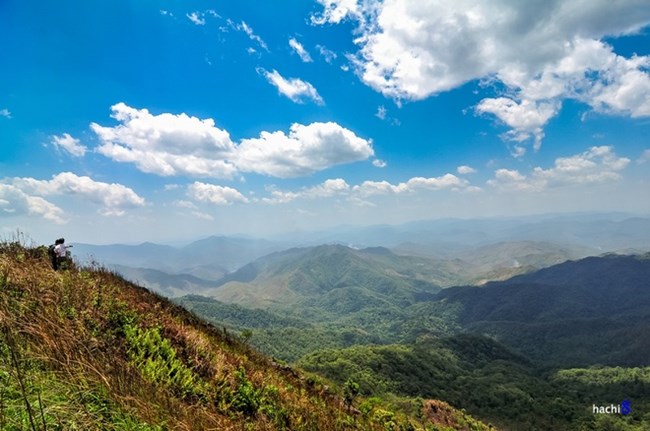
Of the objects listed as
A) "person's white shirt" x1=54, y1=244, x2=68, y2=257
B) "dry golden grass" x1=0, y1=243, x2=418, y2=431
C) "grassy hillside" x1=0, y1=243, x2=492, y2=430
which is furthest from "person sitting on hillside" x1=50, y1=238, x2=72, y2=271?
"dry golden grass" x1=0, y1=243, x2=418, y2=431

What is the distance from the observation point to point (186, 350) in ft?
30.8

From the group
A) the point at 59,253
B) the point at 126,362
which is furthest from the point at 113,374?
the point at 59,253

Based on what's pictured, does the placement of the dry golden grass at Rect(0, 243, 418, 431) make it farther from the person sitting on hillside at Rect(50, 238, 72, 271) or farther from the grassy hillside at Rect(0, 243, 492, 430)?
the person sitting on hillside at Rect(50, 238, 72, 271)

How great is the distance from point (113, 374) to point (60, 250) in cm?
1078

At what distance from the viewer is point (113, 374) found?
5168 mm

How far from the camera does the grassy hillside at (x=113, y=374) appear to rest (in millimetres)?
4273

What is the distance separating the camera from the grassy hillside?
427 cm

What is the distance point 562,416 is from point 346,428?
11225 cm

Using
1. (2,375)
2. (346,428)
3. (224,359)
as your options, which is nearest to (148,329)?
(224,359)

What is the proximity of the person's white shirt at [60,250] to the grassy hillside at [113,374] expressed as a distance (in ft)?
1.92

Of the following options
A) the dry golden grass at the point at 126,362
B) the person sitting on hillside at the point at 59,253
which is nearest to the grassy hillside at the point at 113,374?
the dry golden grass at the point at 126,362

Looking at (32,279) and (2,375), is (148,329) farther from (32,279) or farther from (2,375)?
(2,375)

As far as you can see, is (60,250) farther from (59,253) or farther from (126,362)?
(126,362)

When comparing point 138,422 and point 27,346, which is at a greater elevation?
point 27,346
